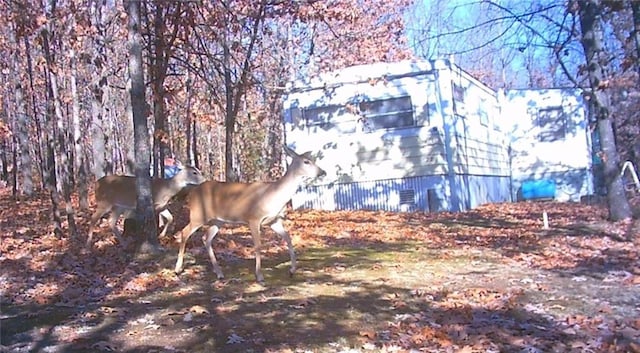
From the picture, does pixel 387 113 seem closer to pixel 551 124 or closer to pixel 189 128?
pixel 189 128

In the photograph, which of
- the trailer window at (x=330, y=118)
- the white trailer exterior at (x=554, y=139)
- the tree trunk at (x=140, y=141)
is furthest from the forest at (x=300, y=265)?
the white trailer exterior at (x=554, y=139)

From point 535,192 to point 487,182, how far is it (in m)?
3.03

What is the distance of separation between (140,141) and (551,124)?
752 inches

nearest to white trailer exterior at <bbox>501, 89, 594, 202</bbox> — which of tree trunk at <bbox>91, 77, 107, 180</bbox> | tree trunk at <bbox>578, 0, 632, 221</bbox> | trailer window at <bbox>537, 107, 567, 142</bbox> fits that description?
trailer window at <bbox>537, 107, 567, 142</bbox>

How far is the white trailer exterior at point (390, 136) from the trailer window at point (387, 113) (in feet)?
0.10

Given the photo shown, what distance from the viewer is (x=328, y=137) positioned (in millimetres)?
21359

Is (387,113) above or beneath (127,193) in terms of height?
above

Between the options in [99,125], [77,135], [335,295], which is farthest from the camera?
[77,135]

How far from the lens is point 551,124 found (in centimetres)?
2545

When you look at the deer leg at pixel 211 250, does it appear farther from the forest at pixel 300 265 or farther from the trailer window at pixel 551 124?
the trailer window at pixel 551 124

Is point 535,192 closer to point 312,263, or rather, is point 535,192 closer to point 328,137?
point 328,137

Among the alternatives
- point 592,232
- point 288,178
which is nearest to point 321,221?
point 592,232

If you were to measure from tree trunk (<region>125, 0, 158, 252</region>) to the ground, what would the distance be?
0.42 meters

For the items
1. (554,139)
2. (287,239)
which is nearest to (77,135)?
(287,239)
